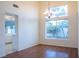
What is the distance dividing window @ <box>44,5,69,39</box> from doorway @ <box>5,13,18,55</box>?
8.46 ft

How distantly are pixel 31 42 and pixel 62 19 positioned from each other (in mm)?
2750

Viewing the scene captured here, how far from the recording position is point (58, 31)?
773cm

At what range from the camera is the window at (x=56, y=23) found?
293 inches

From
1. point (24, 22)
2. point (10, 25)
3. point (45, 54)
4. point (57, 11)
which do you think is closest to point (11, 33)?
point (10, 25)

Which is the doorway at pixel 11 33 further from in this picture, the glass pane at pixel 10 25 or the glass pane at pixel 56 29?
the glass pane at pixel 56 29

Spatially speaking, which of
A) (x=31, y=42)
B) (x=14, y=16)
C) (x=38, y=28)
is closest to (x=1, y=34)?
(x=14, y=16)

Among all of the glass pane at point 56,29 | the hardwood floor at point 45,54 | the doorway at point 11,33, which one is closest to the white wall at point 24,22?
the doorway at point 11,33

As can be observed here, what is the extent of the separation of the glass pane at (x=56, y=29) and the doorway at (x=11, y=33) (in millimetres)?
3024

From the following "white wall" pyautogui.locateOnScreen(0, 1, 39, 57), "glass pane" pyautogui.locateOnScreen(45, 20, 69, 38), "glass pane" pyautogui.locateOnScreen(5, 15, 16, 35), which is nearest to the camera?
"white wall" pyautogui.locateOnScreen(0, 1, 39, 57)

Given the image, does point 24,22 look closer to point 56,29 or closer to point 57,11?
point 56,29

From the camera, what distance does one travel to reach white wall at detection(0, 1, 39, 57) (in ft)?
15.7

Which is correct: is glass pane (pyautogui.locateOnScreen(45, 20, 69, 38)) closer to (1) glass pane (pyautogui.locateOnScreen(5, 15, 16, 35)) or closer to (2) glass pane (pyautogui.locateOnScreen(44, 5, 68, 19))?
(2) glass pane (pyautogui.locateOnScreen(44, 5, 68, 19))

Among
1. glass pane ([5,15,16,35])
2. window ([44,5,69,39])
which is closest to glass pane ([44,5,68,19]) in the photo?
window ([44,5,69,39])

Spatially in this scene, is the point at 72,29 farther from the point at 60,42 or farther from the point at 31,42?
the point at 31,42
